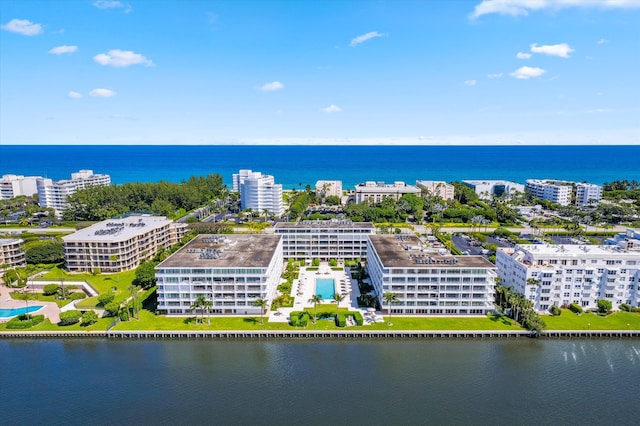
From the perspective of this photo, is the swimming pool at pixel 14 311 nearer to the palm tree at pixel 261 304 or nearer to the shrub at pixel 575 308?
the palm tree at pixel 261 304

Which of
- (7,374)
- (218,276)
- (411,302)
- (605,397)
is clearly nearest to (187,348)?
(218,276)

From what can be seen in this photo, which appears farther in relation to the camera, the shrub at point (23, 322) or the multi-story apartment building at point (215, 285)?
the multi-story apartment building at point (215, 285)

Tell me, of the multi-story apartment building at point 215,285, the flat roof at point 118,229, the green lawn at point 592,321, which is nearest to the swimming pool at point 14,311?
the flat roof at point 118,229

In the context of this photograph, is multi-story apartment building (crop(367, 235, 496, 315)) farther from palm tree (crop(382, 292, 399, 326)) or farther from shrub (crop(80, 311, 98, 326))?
shrub (crop(80, 311, 98, 326))

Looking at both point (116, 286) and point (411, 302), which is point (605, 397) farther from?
point (116, 286)

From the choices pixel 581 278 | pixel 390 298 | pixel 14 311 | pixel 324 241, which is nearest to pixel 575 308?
pixel 581 278

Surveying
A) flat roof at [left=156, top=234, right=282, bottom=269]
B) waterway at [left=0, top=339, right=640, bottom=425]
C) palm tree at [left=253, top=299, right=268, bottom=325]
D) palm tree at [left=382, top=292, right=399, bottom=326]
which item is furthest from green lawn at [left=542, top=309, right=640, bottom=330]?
flat roof at [left=156, top=234, right=282, bottom=269]
